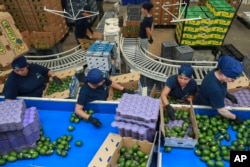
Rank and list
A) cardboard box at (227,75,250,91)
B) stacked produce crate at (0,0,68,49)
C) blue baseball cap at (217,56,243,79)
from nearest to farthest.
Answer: blue baseball cap at (217,56,243,79), cardboard box at (227,75,250,91), stacked produce crate at (0,0,68,49)

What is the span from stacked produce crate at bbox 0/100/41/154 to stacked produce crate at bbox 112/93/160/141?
1.10 m

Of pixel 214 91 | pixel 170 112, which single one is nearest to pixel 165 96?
pixel 170 112

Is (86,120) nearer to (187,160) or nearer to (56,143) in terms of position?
(56,143)

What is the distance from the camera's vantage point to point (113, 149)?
2.60 m

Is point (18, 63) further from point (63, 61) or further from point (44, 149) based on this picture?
point (63, 61)

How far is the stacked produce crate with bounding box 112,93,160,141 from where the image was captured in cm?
258

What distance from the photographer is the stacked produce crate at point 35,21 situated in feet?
21.8

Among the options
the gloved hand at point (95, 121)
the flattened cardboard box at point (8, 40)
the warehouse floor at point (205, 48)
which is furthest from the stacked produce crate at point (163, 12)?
the gloved hand at point (95, 121)

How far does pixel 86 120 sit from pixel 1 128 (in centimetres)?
114

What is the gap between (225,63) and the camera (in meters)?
2.85

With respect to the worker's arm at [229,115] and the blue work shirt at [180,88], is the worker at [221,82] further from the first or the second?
the blue work shirt at [180,88]

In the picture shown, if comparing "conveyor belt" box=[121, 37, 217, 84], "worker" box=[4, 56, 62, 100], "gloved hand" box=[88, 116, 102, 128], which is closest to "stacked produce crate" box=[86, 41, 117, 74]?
"worker" box=[4, 56, 62, 100]

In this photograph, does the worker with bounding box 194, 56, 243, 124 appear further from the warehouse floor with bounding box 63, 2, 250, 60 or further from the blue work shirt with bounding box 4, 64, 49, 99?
the warehouse floor with bounding box 63, 2, 250, 60

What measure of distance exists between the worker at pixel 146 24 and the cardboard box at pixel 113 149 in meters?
4.25
